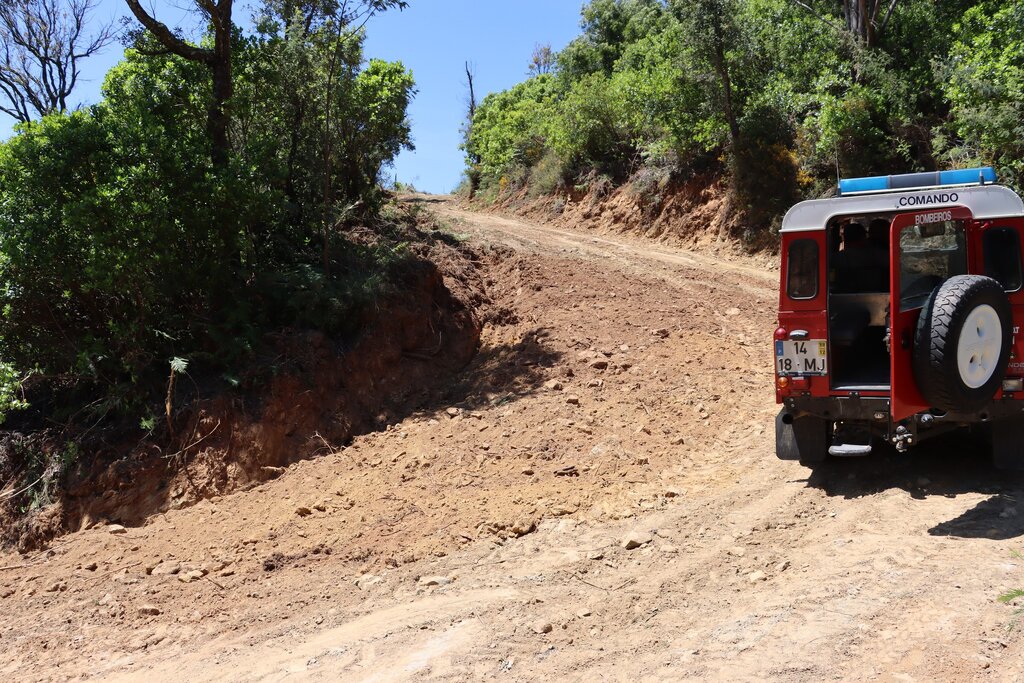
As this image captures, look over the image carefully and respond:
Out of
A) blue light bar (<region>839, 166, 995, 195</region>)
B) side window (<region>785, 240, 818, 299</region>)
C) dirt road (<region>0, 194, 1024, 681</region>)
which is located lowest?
dirt road (<region>0, 194, 1024, 681</region>)

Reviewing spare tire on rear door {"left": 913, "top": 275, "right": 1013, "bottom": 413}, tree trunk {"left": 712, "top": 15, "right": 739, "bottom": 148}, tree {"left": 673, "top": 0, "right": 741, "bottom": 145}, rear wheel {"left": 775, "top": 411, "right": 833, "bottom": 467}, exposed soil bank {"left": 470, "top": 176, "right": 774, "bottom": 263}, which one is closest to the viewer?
spare tire on rear door {"left": 913, "top": 275, "right": 1013, "bottom": 413}

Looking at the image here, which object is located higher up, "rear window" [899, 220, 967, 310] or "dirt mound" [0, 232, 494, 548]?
"rear window" [899, 220, 967, 310]

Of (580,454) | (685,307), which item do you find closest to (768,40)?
(685,307)

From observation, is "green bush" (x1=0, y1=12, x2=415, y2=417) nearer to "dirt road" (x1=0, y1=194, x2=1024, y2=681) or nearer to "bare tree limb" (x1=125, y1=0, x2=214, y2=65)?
"bare tree limb" (x1=125, y1=0, x2=214, y2=65)

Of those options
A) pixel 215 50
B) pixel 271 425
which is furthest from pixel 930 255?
pixel 215 50

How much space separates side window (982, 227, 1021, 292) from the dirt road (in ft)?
5.10

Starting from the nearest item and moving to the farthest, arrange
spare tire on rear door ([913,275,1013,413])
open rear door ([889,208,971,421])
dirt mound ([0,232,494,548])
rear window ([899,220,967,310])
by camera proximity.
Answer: spare tire on rear door ([913,275,1013,413]), open rear door ([889,208,971,421]), rear window ([899,220,967,310]), dirt mound ([0,232,494,548])

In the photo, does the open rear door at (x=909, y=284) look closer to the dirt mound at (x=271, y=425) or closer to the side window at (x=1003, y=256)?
the side window at (x=1003, y=256)

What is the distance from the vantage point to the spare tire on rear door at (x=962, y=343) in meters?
5.43

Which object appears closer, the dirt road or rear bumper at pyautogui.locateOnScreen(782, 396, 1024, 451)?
the dirt road

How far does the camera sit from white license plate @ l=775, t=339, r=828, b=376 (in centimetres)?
641

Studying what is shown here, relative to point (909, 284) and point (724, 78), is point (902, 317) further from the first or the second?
point (724, 78)

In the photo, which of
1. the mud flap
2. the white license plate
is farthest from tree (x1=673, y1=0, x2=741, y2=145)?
the mud flap

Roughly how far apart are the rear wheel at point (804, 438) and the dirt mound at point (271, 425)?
5029mm
